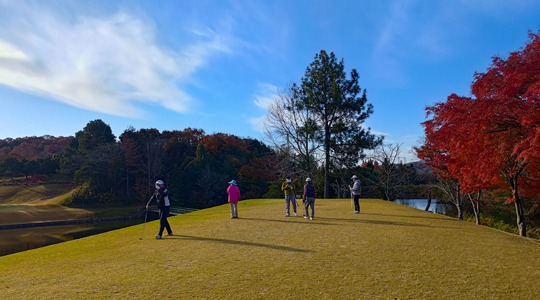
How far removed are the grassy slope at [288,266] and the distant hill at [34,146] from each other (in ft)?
307

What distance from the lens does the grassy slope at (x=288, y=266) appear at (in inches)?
185

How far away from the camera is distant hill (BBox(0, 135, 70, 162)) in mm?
82312

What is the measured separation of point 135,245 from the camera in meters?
8.31

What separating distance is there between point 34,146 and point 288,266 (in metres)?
110

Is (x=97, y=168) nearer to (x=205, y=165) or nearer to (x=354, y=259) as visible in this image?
(x=205, y=165)

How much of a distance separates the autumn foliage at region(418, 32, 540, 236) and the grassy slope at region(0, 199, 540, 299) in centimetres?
249

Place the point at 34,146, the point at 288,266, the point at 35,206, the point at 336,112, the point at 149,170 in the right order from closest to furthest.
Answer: the point at 288,266 < the point at 336,112 < the point at 35,206 < the point at 149,170 < the point at 34,146

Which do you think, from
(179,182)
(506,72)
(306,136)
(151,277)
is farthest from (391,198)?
(179,182)

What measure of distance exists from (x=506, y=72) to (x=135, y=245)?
12141 millimetres

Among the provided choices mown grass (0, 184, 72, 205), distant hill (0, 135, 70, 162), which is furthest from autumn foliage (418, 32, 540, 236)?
distant hill (0, 135, 70, 162)

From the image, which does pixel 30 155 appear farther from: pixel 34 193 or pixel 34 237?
pixel 34 237

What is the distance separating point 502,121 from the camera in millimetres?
8789

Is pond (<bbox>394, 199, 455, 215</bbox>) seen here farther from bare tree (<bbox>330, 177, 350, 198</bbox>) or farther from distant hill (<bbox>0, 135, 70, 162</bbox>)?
distant hill (<bbox>0, 135, 70, 162</bbox>)

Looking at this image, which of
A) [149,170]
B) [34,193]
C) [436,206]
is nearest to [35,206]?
[34,193]
